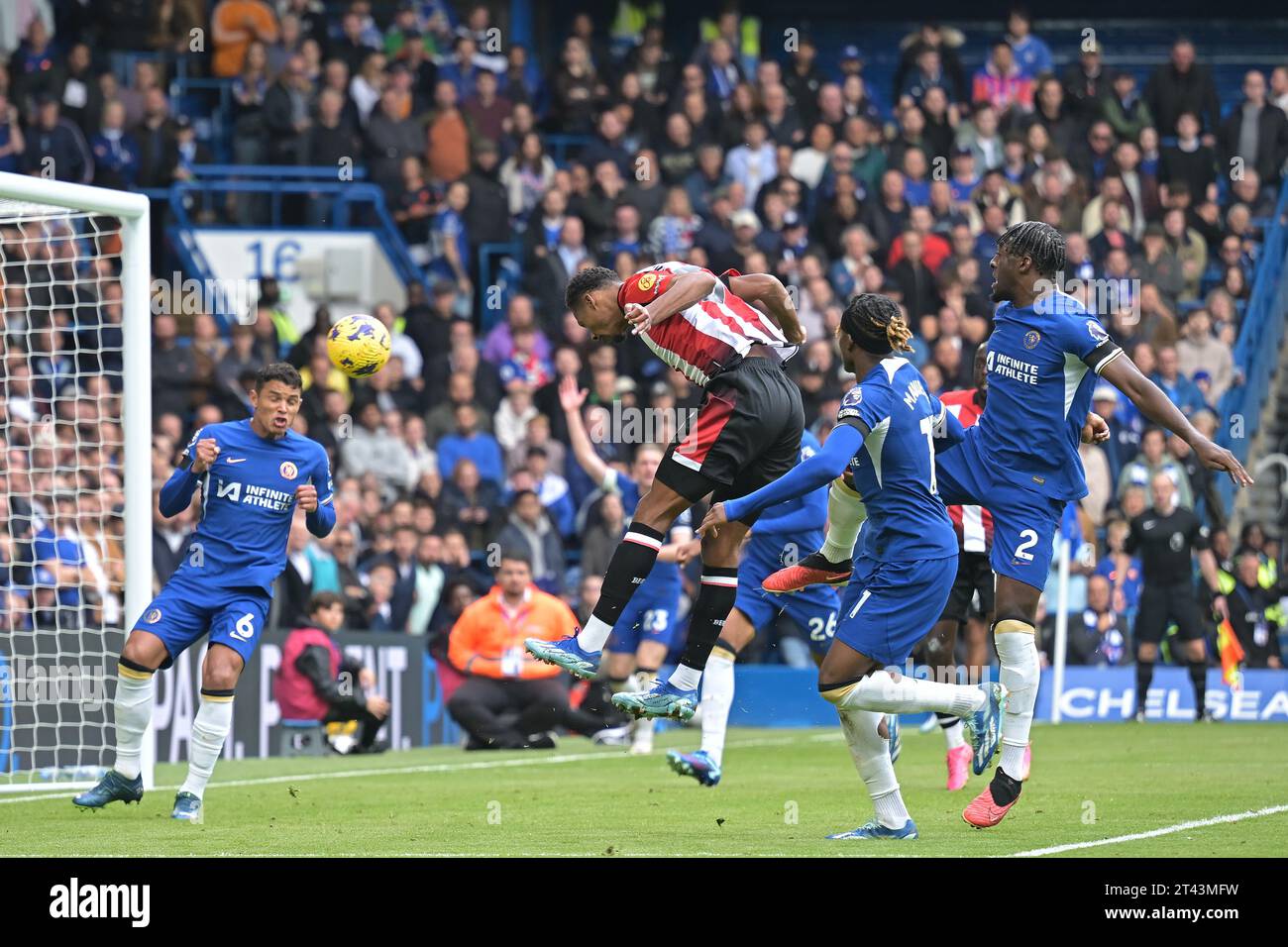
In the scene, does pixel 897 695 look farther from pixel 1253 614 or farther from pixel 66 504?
pixel 1253 614

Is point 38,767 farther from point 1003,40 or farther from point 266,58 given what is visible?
point 1003,40

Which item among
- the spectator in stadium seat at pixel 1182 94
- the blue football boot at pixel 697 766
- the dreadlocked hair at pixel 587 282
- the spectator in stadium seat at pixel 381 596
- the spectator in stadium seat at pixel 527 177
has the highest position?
the spectator in stadium seat at pixel 1182 94

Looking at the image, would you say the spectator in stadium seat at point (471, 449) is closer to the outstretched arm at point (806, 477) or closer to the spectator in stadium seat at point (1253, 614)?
the spectator in stadium seat at point (1253, 614)

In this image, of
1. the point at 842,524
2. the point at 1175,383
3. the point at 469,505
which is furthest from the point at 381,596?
the point at 842,524

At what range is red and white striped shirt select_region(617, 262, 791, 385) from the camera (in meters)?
9.73

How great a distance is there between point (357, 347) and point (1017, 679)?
4196 millimetres

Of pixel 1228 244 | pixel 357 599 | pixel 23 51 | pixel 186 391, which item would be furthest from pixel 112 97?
pixel 1228 244

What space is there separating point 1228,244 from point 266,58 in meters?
11.2

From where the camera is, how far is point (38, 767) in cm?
1388

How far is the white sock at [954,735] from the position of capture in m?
12.0

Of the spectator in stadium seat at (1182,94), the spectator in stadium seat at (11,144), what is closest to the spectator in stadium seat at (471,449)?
the spectator in stadium seat at (11,144)

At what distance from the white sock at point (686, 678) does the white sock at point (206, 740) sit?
2.77 m

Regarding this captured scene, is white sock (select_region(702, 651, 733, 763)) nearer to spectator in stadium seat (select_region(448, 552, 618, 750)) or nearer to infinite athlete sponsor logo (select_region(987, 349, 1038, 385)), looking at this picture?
infinite athlete sponsor logo (select_region(987, 349, 1038, 385))

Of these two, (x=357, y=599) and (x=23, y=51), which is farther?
(x=23, y=51)
